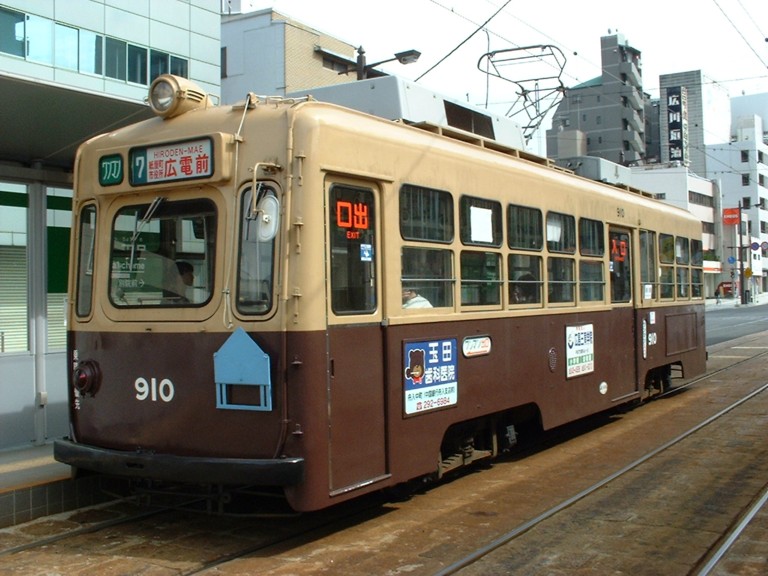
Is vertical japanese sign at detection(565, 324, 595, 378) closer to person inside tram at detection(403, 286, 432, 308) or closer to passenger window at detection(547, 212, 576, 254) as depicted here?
passenger window at detection(547, 212, 576, 254)

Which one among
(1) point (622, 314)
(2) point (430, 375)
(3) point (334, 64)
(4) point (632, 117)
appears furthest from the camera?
(4) point (632, 117)

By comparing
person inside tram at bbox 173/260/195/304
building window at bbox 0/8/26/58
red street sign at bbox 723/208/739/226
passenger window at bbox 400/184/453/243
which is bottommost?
person inside tram at bbox 173/260/195/304

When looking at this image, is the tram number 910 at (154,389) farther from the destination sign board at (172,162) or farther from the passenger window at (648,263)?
the passenger window at (648,263)

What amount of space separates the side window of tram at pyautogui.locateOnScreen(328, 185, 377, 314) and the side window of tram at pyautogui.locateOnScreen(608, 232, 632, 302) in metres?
4.96

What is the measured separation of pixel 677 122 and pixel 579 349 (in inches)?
2519

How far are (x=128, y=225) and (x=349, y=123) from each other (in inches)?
69.3

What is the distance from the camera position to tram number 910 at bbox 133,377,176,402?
5.67m

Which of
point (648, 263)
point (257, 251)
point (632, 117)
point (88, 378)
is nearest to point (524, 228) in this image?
point (257, 251)

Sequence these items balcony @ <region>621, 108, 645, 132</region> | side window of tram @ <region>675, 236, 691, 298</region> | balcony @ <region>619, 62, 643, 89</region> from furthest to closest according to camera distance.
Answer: balcony @ <region>621, 108, 645, 132</region> → balcony @ <region>619, 62, 643, 89</region> → side window of tram @ <region>675, 236, 691, 298</region>

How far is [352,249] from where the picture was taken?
5.73 m

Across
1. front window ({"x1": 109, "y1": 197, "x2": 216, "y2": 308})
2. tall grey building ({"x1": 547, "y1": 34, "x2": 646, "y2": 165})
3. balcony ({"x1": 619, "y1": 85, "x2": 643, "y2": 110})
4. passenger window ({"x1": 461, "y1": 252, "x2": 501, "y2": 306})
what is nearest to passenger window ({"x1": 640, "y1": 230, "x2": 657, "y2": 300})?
passenger window ({"x1": 461, "y1": 252, "x2": 501, "y2": 306})

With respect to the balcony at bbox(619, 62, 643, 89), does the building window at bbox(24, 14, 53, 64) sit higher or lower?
lower

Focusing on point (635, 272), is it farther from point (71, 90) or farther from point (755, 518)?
point (71, 90)

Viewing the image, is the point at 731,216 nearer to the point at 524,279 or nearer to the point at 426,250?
the point at 524,279
